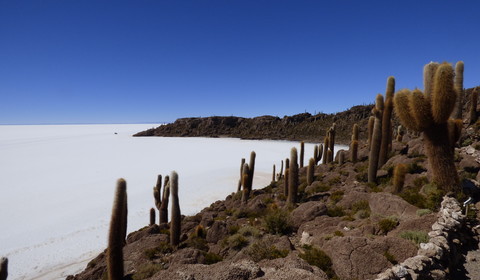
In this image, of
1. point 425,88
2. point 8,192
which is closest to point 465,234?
point 425,88

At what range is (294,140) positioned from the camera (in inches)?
2886

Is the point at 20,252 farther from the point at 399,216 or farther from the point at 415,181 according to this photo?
the point at 415,181

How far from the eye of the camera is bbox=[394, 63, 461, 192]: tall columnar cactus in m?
8.32

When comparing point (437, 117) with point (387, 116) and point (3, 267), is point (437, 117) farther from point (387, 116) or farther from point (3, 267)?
point (3, 267)

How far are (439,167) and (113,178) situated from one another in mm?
30690

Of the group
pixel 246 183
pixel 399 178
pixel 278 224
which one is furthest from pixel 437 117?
pixel 246 183

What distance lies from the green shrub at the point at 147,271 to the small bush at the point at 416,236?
270 inches

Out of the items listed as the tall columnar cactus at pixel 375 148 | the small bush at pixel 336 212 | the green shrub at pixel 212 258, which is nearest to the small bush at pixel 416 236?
the small bush at pixel 336 212

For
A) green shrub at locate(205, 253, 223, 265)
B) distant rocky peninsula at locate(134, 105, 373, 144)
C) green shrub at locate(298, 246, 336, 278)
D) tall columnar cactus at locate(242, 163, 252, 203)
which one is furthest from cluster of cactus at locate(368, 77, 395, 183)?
distant rocky peninsula at locate(134, 105, 373, 144)

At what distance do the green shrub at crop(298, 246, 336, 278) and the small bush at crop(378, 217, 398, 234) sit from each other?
2103 millimetres

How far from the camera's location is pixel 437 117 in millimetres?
8531

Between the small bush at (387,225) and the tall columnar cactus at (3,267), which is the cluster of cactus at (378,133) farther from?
the tall columnar cactus at (3,267)

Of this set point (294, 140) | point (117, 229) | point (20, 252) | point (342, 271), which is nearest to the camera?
point (342, 271)

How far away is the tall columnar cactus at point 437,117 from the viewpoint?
8.32m
